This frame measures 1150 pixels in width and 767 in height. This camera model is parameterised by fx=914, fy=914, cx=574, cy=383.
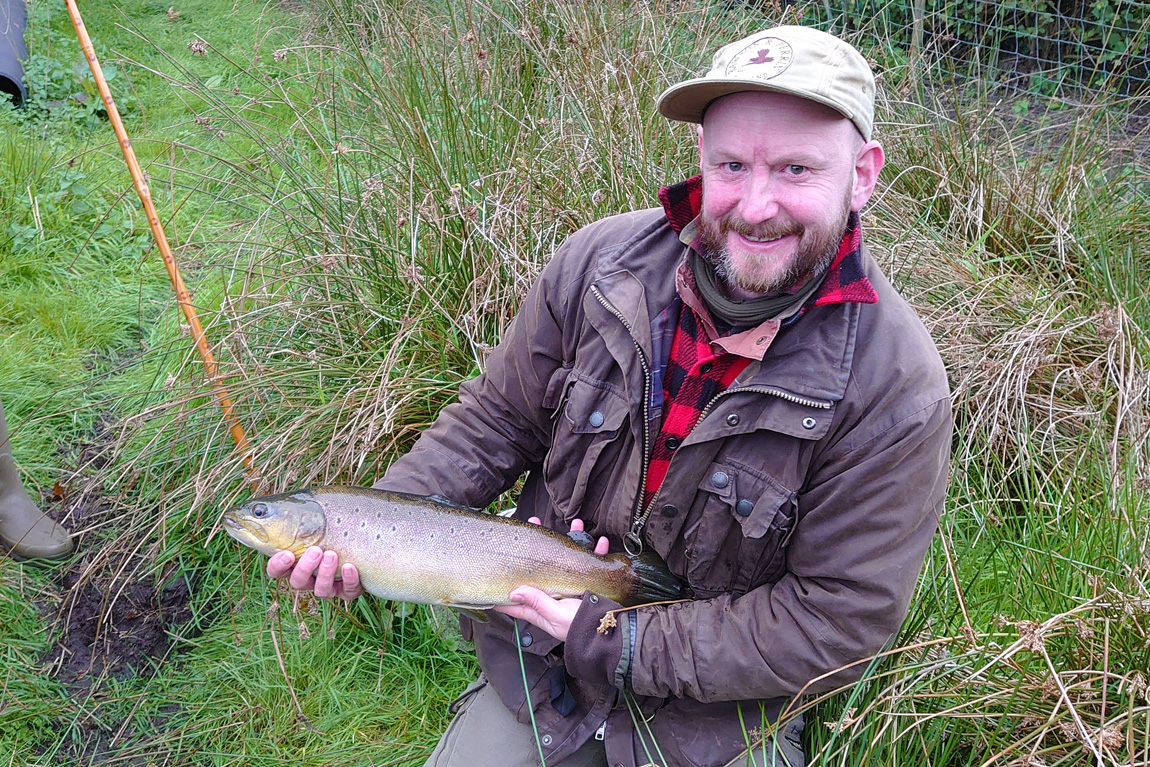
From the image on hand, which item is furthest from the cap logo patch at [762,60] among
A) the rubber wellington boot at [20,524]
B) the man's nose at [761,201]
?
the rubber wellington boot at [20,524]

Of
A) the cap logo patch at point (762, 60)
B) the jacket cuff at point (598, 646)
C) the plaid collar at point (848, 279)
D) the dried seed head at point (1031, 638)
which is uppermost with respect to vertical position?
the cap logo patch at point (762, 60)

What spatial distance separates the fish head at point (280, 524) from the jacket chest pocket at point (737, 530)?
93 cm

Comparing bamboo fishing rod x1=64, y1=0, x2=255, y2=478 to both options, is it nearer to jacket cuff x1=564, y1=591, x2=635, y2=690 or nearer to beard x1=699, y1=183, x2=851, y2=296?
jacket cuff x1=564, y1=591, x2=635, y2=690

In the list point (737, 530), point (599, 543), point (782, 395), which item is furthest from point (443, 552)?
point (782, 395)

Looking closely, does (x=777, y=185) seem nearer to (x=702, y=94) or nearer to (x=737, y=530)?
(x=702, y=94)

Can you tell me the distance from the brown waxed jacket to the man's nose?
27cm

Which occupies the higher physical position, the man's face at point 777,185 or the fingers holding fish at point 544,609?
the man's face at point 777,185

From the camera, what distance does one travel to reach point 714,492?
2.15m

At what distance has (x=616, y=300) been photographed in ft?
7.57

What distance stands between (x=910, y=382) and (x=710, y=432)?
1.51 feet

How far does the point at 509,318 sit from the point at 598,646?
5.61 feet

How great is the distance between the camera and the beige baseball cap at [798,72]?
6.44 feet

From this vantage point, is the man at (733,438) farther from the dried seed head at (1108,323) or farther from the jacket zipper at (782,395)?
the dried seed head at (1108,323)

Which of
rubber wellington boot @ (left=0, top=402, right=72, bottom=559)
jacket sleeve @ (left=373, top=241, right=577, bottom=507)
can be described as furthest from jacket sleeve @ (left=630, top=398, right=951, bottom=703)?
rubber wellington boot @ (left=0, top=402, right=72, bottom=559)
